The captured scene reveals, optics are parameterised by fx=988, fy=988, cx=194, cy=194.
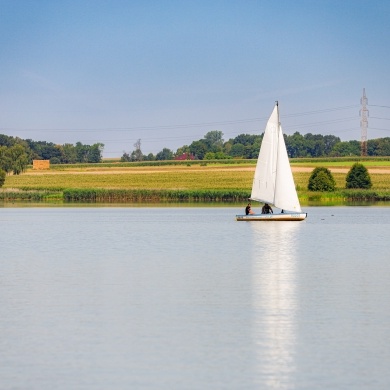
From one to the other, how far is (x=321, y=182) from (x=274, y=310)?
91.9m

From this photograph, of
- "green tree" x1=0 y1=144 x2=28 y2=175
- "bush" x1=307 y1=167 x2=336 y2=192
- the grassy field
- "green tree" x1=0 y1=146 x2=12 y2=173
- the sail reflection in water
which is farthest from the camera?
"green tree" x1=0 y1=144 x2=28 y2=175

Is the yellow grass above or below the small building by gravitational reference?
below

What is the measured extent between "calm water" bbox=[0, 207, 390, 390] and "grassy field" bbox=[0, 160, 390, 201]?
216 feet

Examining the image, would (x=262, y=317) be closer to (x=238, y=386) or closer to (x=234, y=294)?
(x=234, y=294)

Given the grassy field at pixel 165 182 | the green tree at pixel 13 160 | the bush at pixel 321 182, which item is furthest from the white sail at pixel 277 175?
the green tree at pixel 13 160

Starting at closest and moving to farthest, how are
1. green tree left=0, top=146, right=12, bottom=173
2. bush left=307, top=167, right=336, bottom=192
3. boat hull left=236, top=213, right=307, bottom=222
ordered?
boat hull left=236, top=213, right=307, bottom=222, bush left=307, top=167, right=336, bottom=192, green tree left=0, top=146, right=12, bottom=173

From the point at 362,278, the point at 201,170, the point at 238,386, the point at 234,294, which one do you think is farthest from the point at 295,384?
the point at 201,170

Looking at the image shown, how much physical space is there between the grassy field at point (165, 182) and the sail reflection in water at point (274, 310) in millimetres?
66207

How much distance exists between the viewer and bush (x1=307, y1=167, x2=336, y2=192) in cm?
11519

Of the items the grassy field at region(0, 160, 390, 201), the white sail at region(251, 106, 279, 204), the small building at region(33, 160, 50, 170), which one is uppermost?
the white sail at region(251, 106, 279, 204)

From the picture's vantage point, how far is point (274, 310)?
24.3 metres

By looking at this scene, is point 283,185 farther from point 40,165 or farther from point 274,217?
point 40,165

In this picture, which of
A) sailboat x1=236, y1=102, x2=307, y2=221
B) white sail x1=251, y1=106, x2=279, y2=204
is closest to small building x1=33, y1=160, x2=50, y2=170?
white sail x1=251, y1=106, x2=279, y2=204

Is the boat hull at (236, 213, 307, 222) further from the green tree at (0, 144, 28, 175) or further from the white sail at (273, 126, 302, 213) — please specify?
the green tree at (0, 144, 28, 175)
